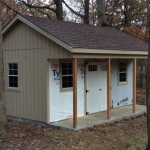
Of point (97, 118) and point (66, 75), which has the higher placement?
point (66, 75)

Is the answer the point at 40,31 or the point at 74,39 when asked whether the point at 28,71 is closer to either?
the point at 40,31

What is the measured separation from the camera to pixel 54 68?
9539mm

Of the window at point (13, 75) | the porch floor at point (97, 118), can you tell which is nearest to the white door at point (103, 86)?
the porch floor at point (97, 118)

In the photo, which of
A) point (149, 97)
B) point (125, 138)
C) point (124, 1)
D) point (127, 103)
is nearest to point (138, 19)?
point (124, 1)

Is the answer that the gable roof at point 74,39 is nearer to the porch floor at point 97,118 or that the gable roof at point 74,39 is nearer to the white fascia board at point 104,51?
the white fascia board at point 104,51

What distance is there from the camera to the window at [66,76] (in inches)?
387

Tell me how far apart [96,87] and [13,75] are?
3.60 metres

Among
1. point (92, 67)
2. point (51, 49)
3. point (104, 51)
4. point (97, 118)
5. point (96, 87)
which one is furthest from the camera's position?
point (96, 87)

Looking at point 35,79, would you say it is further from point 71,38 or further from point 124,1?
point 124,1

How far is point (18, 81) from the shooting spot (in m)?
10.3

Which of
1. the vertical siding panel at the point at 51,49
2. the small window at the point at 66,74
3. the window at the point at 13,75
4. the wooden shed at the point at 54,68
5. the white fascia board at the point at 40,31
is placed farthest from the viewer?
the window at the point at 13,75

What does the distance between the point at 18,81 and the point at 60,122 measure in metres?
2.47

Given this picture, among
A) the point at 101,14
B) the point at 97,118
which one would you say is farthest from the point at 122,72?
the point at 101,14

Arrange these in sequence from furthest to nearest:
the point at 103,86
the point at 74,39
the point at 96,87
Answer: the point at 103,86 → the point at 96,87 → the point at 74,39
